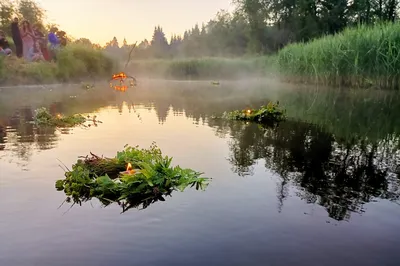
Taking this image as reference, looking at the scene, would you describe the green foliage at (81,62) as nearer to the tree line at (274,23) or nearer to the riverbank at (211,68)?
the riverbank at (211,68)

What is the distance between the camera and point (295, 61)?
97.9 feet

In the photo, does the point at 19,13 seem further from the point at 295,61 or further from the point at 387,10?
the point at 387,10

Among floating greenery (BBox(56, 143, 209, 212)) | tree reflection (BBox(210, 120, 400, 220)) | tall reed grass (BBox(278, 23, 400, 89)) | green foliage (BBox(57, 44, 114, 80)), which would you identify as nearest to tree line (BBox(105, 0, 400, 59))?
green foliage (BBox(57, 44, 114, 80))

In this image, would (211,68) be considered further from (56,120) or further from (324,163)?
(324,163)

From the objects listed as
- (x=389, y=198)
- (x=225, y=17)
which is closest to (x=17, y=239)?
(x=389, y=198)

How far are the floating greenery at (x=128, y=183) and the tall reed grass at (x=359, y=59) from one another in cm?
1862

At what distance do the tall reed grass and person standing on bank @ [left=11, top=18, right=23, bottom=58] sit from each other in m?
28.3

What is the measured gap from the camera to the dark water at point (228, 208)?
4.00 meters

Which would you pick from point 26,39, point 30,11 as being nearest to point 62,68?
point 26,39

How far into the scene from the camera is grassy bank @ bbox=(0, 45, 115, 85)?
32.2 metres

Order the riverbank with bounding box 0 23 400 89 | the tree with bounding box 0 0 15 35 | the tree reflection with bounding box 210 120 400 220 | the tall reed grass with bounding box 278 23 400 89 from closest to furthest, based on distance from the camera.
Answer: the tree reflection with bounding box 210 120 400 220, the tall reed grass with bounding box 278 23 400 89, the riverbank with bounding box 0 23 400 89, the tree with bounding box 0 0 15 35

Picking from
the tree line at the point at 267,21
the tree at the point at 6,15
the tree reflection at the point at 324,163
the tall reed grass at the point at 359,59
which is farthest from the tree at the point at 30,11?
the tree reflection at the point at 324,163

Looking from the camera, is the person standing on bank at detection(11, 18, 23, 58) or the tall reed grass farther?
the person standing on bank at detection(11, 18, 23, 58)

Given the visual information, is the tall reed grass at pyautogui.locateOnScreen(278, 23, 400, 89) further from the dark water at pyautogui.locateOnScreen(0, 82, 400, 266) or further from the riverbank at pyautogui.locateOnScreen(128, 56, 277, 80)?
the riverbank at pyautogui.locateOnScreen(128, 56, 277, 80)
